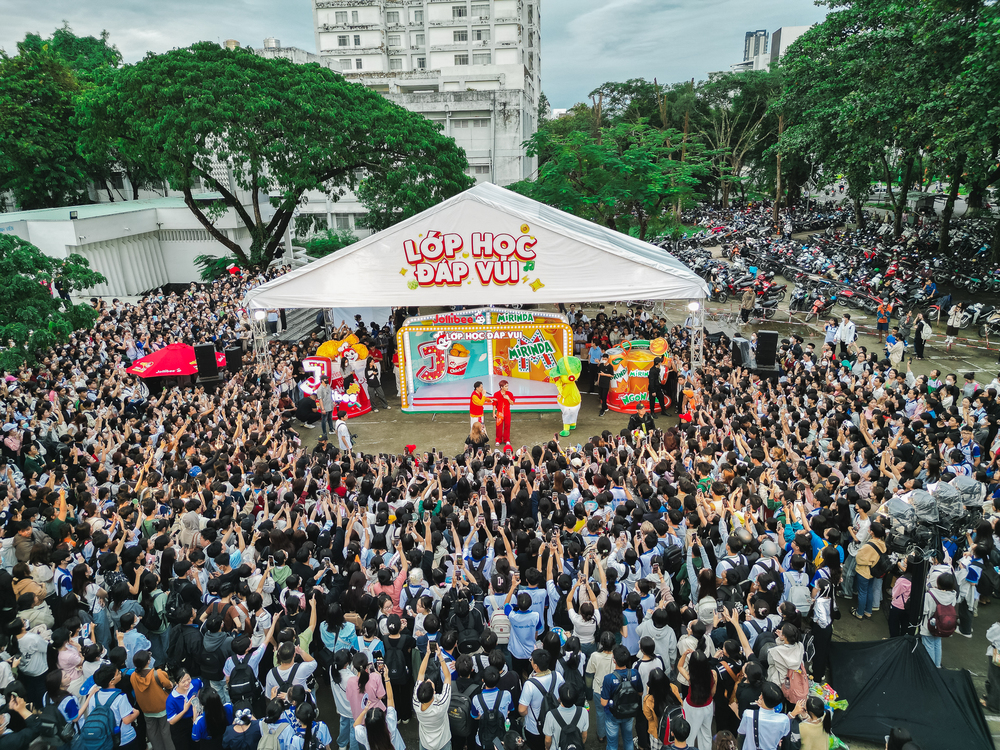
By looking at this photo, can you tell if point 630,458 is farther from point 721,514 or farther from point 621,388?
point 621,388

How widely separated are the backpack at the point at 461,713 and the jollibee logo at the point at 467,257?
9.78m

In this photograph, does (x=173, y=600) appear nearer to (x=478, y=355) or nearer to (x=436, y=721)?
(x=436, y=721)

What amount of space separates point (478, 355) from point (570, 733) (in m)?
10.6

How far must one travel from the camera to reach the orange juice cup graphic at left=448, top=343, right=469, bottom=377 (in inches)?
567

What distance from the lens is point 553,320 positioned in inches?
552

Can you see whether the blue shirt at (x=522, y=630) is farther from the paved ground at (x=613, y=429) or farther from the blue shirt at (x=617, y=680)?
the paved ground at (x=613, y=429)

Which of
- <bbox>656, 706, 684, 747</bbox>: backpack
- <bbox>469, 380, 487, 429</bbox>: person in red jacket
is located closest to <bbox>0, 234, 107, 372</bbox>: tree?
<bbox>469, 380, 487, 429</bbox>: person in red jacket

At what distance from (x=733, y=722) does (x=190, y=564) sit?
5.09 meters

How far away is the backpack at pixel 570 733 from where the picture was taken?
4.41 m

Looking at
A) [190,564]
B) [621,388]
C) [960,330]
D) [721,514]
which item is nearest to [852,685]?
[721,514]

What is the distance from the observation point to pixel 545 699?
451cm

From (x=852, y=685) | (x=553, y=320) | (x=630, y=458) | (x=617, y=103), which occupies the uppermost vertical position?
(x=617, y=103)

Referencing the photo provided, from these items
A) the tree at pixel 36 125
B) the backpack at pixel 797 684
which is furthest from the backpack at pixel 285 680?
the tree at pixel 36 125

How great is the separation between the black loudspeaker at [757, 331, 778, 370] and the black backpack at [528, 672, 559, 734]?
443 inches
